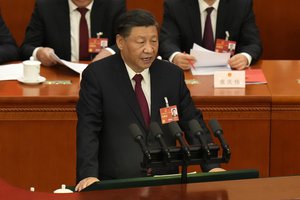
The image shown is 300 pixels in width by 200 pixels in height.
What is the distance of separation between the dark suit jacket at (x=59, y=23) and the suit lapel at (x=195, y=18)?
1.60ft

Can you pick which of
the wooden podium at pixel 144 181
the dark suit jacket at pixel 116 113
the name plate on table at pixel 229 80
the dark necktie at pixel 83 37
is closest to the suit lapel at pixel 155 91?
the dark suit jacket at pixel 116 113

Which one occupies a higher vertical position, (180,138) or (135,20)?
(135,20)

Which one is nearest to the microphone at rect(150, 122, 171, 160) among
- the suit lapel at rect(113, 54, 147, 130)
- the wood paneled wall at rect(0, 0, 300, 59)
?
the suit lapel at rect(113, 54, 147, 130)

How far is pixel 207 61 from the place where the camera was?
208 inches

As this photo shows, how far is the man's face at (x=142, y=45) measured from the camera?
377 cm

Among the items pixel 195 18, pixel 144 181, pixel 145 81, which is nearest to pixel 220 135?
pixel 144 181

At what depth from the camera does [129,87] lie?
3.86 metres

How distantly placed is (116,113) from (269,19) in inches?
126

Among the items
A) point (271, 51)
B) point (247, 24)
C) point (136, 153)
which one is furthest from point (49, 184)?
point (271, 51)

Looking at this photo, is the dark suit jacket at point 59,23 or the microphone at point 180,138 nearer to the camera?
the microphone at point 180,138

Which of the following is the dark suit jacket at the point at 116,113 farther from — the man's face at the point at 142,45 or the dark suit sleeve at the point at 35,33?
the dark suit sleeve at the point at 35,33

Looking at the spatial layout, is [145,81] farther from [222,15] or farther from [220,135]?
[222,15]

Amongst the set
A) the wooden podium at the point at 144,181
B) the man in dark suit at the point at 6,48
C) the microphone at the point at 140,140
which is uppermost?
the man in dark suit at the point at 6,48

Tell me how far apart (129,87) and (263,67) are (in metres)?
1.86
